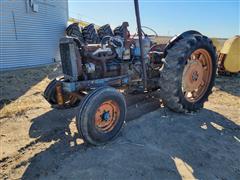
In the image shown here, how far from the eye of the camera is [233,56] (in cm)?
844

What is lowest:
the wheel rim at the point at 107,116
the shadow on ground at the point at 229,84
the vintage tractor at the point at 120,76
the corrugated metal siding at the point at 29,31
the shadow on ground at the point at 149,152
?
the shadow on ground at the point at 149,152

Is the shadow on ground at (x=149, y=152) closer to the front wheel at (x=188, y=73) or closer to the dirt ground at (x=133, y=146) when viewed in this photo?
the dirt ground at (x=133, y=146)

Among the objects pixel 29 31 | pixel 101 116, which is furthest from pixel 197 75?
pixel 29 31

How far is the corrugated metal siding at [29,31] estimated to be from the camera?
11344 millimetres

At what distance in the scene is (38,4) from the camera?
13.0 m

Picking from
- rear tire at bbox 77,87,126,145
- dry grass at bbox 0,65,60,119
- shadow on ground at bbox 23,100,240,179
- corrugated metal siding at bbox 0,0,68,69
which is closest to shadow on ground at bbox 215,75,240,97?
shadow on ground at bbox 23,100,240,179

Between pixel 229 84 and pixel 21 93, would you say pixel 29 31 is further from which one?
pixel 229 84

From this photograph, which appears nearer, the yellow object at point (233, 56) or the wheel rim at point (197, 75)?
the wheel rim at point (197, 75)

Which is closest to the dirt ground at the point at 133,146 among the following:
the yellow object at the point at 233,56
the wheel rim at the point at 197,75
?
the wheel rim at the point at 197,75

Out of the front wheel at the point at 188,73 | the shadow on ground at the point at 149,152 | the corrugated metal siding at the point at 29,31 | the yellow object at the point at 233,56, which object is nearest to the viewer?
the shadow on ground at the point at 149,152

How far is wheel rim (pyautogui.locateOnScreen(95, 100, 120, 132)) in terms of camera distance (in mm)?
3684

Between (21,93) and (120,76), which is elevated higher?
(120,76)

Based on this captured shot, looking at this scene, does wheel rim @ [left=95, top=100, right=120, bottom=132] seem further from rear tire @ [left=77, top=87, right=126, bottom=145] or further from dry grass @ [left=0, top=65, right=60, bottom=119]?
dry grass @ [left=0, top=65, right=60, bottom=119]

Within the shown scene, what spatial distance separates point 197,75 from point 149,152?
2152 mm
